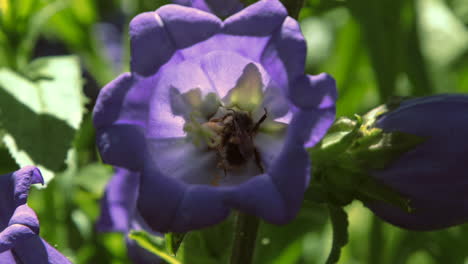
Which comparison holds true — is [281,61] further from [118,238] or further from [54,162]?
[118,238]

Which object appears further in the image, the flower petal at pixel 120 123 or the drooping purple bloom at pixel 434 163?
the drooping purple bloom at pixel 434 163

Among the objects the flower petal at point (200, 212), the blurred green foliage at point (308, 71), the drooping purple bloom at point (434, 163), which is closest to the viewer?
the flower petal at point (200, 212)

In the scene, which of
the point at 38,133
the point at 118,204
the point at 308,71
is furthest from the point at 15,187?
the point at 308,71

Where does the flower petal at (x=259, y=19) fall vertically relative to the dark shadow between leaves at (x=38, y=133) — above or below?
above

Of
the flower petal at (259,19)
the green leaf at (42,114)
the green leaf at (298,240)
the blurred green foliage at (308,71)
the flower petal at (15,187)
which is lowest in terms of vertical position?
the green leaf at (298,240)

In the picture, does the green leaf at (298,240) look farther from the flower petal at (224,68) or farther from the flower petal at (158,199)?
the flower petal at (158,199)

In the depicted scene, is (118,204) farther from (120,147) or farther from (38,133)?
(120,147)

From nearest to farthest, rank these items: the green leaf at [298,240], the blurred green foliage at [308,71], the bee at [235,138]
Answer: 1. the bee at [235,138]
2. the blurred green foliage at [308,71]
3. the green leaf at [298,240]

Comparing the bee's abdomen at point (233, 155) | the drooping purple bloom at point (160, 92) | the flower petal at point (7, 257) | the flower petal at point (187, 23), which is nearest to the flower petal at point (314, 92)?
the drooping purple bloom at point (160, 92)
